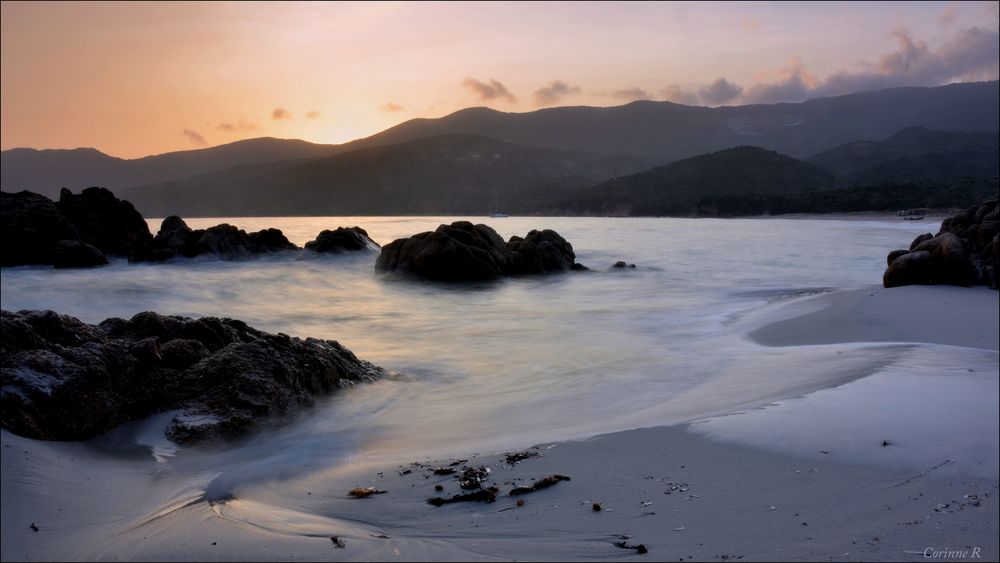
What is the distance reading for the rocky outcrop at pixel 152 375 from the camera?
4098 mm

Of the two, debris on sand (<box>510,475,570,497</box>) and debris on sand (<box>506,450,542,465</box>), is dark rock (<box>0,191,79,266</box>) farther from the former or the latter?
debris on sand (<box>510,475,570,497</box>)

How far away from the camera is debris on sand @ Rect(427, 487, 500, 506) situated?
123 inches

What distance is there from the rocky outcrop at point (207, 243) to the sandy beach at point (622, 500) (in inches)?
744

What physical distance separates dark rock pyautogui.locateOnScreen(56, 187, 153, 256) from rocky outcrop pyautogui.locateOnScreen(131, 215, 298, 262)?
67 centimetres

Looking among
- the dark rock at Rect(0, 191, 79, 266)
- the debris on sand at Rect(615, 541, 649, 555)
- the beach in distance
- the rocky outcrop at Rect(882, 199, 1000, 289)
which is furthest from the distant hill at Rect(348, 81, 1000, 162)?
the debris on sand at Rect(615, 541, 649, 555)

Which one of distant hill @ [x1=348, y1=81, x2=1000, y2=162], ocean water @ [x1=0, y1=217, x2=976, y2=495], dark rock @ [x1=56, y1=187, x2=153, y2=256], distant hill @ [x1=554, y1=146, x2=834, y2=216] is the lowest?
ocean water @ [x1=0, y1=217, x2=976, y2=495]

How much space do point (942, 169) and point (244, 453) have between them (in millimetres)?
101304

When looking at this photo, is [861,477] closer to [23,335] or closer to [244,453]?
[244,453]

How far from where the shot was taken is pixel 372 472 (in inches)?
151

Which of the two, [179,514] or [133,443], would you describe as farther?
[133,443]

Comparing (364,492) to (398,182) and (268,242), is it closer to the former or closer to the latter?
(268,242)

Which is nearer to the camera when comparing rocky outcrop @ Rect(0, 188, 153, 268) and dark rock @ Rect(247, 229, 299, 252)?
rocky outcrop @ Rect(0, 188, 153, 268)

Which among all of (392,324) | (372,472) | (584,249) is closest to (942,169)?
(584,249)

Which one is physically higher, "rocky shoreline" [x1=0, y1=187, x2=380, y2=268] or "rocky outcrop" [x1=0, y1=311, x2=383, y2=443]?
"rocky shoreline" [x1=0, y1=187, x2=380, y2=268]
